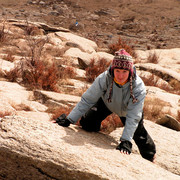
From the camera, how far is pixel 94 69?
8258 millimetres

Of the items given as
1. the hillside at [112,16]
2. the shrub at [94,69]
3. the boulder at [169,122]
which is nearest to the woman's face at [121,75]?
the boulder at [169,122]

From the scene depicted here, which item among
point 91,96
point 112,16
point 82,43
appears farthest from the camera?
point 112,16

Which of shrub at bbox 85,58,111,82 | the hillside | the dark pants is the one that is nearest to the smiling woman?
the dark pants

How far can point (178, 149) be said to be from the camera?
Answer: 3.63m

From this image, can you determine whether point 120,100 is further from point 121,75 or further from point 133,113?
point 121,75

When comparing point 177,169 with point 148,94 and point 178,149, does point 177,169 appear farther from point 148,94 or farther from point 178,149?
point 148,94

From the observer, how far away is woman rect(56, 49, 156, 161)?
277cm

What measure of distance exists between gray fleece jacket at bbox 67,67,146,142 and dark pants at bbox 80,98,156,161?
0.10m

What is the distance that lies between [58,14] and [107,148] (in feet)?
83.2

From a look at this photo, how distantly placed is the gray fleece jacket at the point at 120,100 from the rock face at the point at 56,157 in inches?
12.3

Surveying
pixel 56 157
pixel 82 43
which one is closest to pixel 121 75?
pixel 56 157

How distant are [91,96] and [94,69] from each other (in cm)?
530

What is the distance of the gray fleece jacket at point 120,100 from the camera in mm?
2818

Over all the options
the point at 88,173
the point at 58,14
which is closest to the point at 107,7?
the point at 58,14
